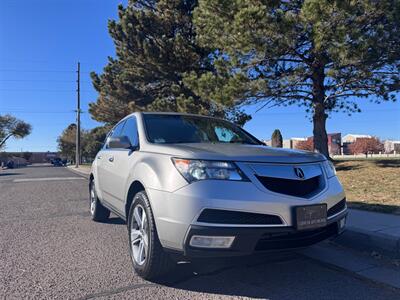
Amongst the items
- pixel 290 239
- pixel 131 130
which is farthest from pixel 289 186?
pixel 131 130

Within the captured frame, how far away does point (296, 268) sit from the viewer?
4.21 m

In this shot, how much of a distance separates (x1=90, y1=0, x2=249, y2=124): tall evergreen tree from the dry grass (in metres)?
6.91

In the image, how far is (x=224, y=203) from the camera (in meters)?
3.19

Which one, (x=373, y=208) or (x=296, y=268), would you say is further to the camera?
(x=373, y=208)

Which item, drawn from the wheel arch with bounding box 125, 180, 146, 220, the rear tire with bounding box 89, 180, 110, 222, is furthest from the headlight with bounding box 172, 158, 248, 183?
the rear tire with bounding box 89, 180, 110, 222

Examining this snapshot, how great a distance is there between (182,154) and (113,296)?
1389 millimetres

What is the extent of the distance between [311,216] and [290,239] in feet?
0.90

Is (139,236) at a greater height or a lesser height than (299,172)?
lesser

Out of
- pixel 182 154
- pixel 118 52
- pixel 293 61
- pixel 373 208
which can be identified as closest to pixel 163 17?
pixel 118 52

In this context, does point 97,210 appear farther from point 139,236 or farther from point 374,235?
point 374,235

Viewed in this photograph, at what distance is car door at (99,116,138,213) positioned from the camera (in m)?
4.54

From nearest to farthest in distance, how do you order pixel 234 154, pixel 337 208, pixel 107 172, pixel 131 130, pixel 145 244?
pixel 234 154, pixel 145 244, pixel 337 208, pixel 131 130, pixel 107 172

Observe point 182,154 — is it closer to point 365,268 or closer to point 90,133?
point 365,268

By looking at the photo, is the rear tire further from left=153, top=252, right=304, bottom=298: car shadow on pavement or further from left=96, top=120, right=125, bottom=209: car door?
left=153, top=252, right=304, bottom=298: car shadow on pavement
